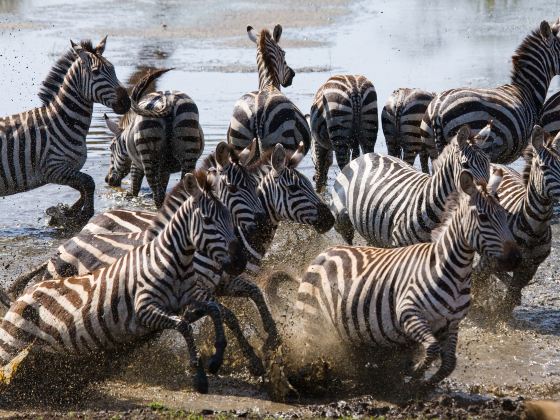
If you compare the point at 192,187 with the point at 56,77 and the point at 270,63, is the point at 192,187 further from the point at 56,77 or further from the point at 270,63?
the point at 270,63

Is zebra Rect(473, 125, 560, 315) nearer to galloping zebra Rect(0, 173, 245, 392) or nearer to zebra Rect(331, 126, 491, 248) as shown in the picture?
zebra Rect(331, 126, 491, 248)

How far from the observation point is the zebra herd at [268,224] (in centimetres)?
805

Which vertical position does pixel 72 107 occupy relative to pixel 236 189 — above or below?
above

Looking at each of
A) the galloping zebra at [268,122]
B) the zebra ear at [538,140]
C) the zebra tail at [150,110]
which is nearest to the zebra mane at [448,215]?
the zebra ear at [538,140]

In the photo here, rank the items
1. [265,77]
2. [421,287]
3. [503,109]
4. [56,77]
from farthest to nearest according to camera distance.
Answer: [265,77], [56,77], [503,109], [421,287]

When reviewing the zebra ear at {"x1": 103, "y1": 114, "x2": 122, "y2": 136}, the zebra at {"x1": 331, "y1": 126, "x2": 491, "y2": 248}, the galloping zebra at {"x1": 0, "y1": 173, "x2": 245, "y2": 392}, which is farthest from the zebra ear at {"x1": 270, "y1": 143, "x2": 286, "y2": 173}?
the zebra ear at {"x1": 103, "y1": 114, "x2": 122, "y2": 136}

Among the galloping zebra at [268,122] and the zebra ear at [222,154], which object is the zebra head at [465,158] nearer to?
the zebra ear at [222,154]

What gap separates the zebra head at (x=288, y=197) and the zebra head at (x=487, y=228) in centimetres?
198

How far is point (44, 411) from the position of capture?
794 centimetres

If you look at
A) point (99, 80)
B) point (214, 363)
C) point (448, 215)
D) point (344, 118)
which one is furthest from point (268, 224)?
point (344, 118)

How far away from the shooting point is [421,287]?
810 centimetres

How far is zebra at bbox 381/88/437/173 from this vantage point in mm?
14688

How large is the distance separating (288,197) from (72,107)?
5.03m

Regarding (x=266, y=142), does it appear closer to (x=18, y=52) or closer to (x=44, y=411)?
(x=44, y=411)
